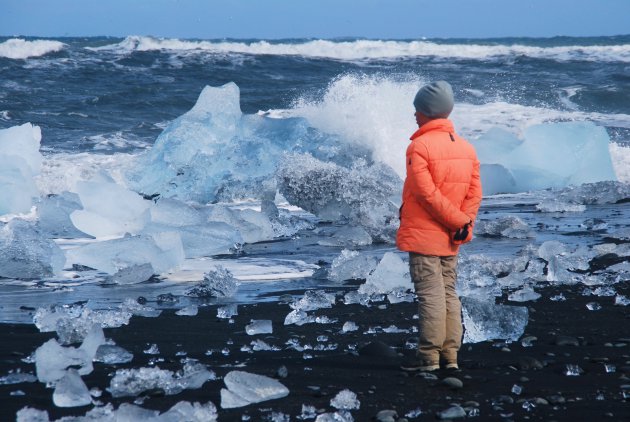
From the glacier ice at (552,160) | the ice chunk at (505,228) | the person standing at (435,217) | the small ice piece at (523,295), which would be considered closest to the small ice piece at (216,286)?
the small ice piece at (523,295)

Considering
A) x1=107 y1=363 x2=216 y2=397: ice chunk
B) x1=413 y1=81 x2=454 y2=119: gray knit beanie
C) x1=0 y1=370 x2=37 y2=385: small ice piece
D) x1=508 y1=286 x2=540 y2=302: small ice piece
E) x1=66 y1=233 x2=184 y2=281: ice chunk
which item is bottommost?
x1=66 y1=233 x2=184 y2=281: ice chunk

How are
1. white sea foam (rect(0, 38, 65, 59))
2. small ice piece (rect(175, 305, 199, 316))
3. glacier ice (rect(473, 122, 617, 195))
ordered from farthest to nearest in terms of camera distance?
white sea foam (rect(0, 38, 65, 59))
glacier ice (rect(473, 122, 617, 195))
small ice piece (rect(175, 305, 199, 316))

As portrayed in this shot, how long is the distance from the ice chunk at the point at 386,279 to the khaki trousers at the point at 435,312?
1656 millimetres

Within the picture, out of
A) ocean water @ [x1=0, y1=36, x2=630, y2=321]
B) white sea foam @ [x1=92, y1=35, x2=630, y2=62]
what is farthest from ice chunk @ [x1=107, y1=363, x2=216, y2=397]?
white sea foam @ [x1=92, y1=35, x2=630, y2=62]

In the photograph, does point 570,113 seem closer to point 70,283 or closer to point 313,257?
point 313,257

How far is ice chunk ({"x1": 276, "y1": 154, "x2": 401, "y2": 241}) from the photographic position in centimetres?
905

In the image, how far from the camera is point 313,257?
23.6 ft

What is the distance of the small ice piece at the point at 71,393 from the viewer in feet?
11.2

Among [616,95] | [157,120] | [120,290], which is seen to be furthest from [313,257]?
[616,95]

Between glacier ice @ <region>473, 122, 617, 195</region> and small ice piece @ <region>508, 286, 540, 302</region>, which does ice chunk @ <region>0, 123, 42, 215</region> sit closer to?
glacier ice @ <region>473, 122, 617, 195</region>

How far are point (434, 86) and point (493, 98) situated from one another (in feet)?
56.5

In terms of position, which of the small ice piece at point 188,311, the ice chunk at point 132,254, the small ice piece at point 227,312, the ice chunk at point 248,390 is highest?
the ice chunk at point 248,390

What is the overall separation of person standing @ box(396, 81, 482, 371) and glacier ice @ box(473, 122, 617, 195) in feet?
24.0

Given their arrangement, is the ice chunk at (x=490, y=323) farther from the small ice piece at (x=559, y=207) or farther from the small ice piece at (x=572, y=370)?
the small ice piece at (x=559, y=207)
